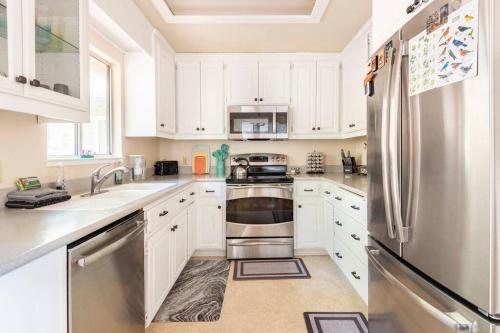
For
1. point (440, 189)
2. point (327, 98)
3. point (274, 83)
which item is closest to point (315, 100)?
point (327, 98)

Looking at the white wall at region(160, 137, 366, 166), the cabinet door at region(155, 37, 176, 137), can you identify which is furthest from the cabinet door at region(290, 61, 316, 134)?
the cabinet door at region(155, 37, 176, 137)

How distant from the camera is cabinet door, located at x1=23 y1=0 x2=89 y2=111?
46.8 inches

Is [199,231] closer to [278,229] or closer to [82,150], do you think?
[278,229]

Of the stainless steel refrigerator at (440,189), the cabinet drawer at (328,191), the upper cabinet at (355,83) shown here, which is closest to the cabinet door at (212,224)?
the cabinet drawer at (328,191)

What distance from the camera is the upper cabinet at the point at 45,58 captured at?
1102 mm

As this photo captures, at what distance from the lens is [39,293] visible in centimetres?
85

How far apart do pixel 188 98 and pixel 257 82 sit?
0.87m

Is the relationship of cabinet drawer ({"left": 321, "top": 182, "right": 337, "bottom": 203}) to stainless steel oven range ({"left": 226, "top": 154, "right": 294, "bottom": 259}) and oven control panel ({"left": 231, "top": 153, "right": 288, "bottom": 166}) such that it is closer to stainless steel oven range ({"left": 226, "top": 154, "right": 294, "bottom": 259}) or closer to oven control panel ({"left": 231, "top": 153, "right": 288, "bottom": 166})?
stainless steel oven range ({"left": 226, "top": 154, "right": 294, "bottom": 259})

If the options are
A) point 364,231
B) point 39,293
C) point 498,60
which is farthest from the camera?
point 364,231

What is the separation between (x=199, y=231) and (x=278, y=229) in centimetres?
Answer: 89

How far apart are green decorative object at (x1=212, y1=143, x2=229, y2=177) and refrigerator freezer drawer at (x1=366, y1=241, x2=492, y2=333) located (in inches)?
92.4

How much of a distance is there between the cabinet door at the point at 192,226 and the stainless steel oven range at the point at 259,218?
1.18 feet

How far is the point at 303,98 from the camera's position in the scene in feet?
11.3

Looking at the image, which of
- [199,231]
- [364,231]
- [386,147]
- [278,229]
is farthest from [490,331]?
[199,231]
